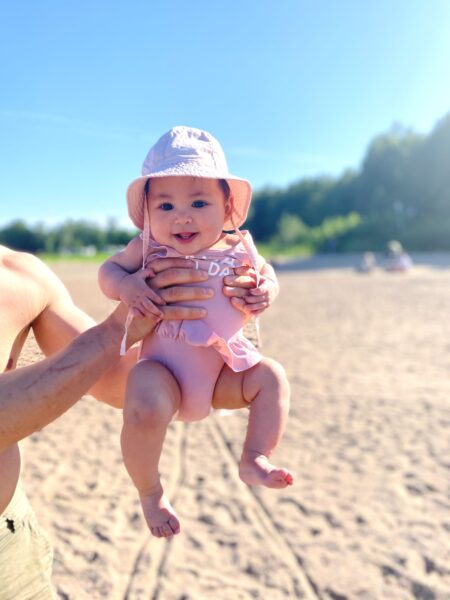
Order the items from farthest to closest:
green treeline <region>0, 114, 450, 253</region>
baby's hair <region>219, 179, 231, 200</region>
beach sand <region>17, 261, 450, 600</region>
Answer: green treeline <region>0, 114, 450, 253</region>
beach sand <region>17, 261, 450, 600</region>
baby's hair <region>219, 179, 231, 200</region>

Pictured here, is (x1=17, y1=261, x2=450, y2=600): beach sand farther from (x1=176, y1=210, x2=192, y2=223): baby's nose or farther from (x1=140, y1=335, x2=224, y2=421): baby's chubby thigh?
(x1=176, y1=210, x2=192, y2=223): baby's nose

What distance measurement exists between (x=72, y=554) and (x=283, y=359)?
7150 millimetres

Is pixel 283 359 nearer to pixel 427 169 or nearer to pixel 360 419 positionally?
pixel 360 419

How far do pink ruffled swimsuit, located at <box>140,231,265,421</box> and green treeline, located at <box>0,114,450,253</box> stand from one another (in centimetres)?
3882

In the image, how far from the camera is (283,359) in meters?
11.4

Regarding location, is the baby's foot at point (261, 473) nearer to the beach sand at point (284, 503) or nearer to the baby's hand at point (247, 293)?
the baby's hand at point (247, 293)

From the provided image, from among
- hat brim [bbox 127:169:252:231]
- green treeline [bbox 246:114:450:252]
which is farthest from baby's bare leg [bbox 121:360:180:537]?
green treeline [bbox 246:114:450:252]

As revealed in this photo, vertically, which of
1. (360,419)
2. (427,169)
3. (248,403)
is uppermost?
(427,169)

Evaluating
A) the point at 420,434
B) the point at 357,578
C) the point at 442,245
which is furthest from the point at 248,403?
the point at 442,245

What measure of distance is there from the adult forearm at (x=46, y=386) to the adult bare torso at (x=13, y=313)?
0.29m

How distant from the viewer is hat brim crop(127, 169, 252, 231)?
1.76 meters

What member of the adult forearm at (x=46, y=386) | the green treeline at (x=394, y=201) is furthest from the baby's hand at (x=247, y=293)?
the green treeline at (x=394, y=201)

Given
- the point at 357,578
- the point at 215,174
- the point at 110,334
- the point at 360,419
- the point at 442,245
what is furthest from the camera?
the point at 442,245

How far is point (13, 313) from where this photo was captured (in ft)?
5.94
